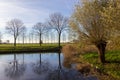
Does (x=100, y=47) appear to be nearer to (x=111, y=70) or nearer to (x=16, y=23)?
(x=111, y=70)

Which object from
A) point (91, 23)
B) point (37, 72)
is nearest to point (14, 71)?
point (37, 72)

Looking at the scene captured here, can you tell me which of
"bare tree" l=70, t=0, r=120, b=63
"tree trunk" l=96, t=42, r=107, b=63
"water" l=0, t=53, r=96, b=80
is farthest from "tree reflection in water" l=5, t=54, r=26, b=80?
"tree trunk" l=96, t=42, r=107, b=63

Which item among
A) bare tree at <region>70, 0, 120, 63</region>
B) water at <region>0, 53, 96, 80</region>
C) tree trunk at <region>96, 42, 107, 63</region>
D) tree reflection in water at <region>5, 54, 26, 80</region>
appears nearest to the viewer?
water at <region>0, 53, 96, 80</region>

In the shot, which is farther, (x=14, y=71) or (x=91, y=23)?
(x=14, y=71)

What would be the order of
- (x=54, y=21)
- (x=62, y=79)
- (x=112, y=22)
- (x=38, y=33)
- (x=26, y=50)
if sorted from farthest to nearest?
(x=38, y=33) < (x=54, y=21) < (x=26, y=50) < (x=62, y=79) < (x=112, y=22)

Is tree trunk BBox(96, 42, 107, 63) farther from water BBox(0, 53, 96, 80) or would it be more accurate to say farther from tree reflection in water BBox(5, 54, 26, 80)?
tree reflection in water BBox(5, 54, 26, 80)

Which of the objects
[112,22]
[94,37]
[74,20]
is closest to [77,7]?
[74,20]

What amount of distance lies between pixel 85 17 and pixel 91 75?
349 inches

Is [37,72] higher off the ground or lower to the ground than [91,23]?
lower

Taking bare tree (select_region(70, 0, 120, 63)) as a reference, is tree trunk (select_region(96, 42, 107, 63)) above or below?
below

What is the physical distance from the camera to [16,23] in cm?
10344

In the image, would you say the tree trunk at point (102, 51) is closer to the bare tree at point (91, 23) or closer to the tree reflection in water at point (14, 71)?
the bare tree at point (91, 23)

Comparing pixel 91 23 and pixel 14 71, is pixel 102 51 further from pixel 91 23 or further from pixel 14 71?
pixel 14 71

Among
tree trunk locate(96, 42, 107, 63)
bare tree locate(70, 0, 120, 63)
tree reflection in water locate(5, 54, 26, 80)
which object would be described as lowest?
tree reflection in water locate(5, 54, 26, 80)
